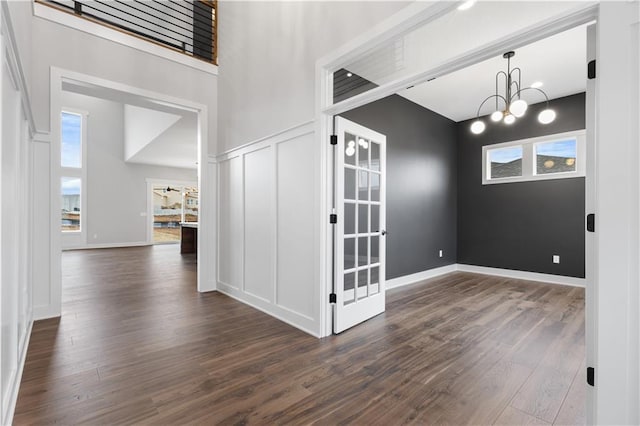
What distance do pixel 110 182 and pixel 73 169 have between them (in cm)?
94

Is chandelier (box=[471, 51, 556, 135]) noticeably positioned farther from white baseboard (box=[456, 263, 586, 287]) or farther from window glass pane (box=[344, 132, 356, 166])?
white baseboard (box=[456, 263, 586, 287])

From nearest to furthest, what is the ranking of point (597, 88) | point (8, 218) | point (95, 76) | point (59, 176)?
1. point (597, 88)
2. point (8, 218)
3. point (59, 176)
4. point (95, 76)

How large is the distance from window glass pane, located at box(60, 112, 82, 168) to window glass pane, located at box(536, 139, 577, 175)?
11.3 meters

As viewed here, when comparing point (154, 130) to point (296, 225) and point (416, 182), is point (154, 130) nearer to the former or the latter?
point (296, 225)

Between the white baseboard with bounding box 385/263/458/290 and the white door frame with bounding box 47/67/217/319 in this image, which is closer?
the white door frame with bounding box 47/67/217/319

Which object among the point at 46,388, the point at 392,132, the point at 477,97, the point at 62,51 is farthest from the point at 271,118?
the point at 477,97

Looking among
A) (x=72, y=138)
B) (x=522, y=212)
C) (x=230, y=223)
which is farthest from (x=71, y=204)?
(x=522, y=212)

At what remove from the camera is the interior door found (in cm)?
280

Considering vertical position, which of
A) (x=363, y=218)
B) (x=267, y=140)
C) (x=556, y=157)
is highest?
(x=556, y=157)

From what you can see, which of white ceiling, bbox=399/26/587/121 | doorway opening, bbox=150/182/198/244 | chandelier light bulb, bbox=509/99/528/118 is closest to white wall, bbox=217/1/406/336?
chandelier light bulb, bbox=509/99/528/118

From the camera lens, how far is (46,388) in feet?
6.12

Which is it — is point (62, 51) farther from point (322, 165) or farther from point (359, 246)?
point (359, 246)

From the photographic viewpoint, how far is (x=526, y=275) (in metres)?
5.15

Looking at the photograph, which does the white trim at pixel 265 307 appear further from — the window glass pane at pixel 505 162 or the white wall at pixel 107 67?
the window glass pane at pixel 505 162
